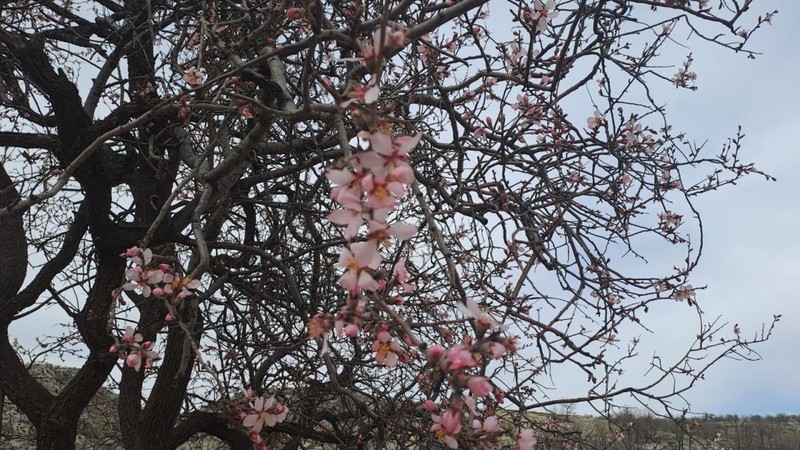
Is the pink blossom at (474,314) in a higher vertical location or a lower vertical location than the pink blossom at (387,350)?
higher

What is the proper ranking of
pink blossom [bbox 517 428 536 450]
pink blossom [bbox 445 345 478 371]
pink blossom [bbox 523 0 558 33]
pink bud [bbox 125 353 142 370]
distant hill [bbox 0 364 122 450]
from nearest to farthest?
pink blossom [bbox 445 345 478 371] → pink blossom [bbox 517 428 536 450] → pink bud [bbox 125 353 142 370] → pink blossom [bbox 523 0 558 33] → distant hill [bbox 0 364 122 450]

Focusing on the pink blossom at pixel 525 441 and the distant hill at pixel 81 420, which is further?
the distant hill at pixel 81 420

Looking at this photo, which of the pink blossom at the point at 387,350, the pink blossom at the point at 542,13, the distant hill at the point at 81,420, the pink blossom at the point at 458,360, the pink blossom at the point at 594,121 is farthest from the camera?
the distant hill at the point at 81,420

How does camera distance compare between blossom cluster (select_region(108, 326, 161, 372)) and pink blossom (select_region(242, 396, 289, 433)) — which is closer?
pink blossom (select_region(242, 396, 289, 433))

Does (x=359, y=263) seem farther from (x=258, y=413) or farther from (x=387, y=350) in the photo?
(x=258, y=413)

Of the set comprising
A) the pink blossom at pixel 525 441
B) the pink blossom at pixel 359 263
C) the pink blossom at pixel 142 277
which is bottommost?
Answer: the pink blossom at pixel 525 441

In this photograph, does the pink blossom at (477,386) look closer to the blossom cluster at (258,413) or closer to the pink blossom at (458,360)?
the pink blossom at (458,360)

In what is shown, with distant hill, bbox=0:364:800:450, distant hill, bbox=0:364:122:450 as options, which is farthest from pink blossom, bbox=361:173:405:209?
distant hill, bbox=0:364:122:450

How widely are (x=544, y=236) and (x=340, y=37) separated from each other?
71.2 inches

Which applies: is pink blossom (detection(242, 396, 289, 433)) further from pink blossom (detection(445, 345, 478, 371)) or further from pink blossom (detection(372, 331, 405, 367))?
pink blossom (detection(445, 345, 478, 371))

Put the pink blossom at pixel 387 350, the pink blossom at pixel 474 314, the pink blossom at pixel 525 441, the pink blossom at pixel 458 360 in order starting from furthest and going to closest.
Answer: the pink blossom at pixel 525 441, the pink blossom at pixel 387 350, the pink blossom at pixel 474 314, the pink blossom at pixel 458 360

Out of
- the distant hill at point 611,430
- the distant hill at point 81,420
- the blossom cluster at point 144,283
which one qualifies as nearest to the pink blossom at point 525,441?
the blossom cluster at point 144,283

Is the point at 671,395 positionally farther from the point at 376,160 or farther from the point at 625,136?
the point at 376,160

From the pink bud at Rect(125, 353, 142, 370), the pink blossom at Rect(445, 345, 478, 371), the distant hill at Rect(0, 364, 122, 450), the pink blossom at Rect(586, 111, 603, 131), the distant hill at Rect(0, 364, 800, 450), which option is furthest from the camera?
the distant hill at Rect(0, 364, 122, 450)
